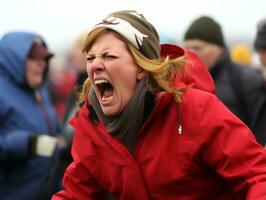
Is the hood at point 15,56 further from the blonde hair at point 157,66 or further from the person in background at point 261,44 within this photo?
the blonde hair at point 157,66

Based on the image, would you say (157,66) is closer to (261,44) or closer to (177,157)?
(177,157)

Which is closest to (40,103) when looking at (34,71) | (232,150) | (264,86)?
(34,71)

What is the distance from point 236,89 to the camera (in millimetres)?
5707

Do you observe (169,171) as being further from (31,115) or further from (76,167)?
(31,115)

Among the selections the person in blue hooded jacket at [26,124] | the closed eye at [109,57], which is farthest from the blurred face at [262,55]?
the closed eye at [109,57]

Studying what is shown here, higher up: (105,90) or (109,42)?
(109,42)

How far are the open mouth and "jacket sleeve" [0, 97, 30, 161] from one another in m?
2.13

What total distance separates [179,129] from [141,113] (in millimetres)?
201

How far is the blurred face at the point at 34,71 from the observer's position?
19.7 ft

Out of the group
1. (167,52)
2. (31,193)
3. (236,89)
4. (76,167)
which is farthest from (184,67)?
(31,193)

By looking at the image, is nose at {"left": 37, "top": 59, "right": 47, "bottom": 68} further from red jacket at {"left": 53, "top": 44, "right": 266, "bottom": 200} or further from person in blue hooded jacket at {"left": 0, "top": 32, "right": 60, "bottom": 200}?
red jacket at {"left": 53, "top": 44, "right": 266, "bottom": 200}

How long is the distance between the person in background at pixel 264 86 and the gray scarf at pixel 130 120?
1.69 meters

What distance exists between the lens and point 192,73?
3.68 meters

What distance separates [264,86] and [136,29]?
7.91ft
